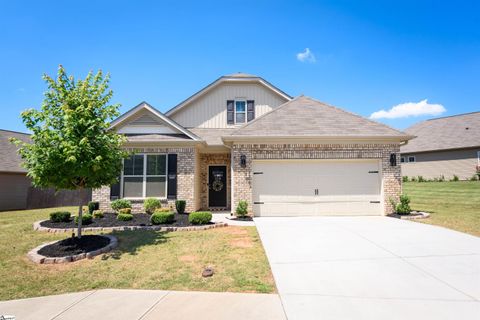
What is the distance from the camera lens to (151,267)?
4887 millimetres

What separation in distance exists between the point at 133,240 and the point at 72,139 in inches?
122

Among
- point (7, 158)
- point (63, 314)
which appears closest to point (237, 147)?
point (63, 314)

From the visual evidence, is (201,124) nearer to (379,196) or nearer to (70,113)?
(70,113)

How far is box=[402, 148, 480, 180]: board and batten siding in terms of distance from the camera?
21069 millimetres

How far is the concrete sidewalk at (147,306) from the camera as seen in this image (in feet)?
10.3

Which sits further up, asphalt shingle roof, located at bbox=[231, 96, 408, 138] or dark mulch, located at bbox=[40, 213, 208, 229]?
asphalt shingle roof, located at bbox=[231, 96, 408, 138]

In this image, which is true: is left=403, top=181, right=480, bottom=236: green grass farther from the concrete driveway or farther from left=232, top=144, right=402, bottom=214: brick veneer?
left=232, top=144, right=402, bottom=214: brick veneer

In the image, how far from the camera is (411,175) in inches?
964

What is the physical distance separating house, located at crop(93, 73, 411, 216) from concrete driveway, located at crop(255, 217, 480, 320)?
2682 mm

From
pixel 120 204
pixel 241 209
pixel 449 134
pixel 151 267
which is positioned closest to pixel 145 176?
pixel 120 204

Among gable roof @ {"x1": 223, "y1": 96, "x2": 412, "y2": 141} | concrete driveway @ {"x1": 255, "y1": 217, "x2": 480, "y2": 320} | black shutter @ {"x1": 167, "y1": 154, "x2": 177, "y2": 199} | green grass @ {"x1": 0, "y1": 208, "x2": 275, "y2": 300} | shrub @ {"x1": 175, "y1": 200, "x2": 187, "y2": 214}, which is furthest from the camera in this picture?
black shutter @ {"x1": 167, "y1": 154, "x2": 177, "y2": 199}

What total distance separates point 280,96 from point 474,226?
10.6 meters

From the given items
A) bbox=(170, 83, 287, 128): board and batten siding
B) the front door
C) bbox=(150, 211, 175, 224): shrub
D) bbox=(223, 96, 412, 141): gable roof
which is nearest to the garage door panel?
bbox=(223, 96, 412, 141): gable roof

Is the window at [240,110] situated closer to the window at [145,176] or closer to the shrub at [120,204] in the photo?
the window at [145,176]
